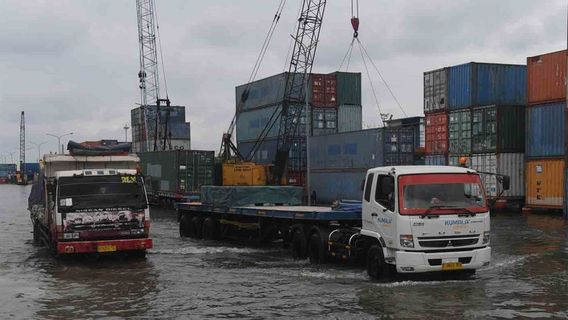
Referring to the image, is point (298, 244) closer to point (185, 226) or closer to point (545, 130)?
point (185, 226)

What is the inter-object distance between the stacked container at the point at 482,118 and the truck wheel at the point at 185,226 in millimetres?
18425

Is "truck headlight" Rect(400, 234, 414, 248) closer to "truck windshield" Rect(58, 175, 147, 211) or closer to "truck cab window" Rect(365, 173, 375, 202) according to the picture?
"truck cab window" Rect(365, 173, 375, 202)

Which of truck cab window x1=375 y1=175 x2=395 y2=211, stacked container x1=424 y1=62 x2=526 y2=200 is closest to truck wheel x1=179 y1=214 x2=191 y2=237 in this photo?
truck cab window x1=375 y1=175 x2=395 y2=211

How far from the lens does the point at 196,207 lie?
22.6m

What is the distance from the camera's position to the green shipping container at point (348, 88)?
48.1 meters

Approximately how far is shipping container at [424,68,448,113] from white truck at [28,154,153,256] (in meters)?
25.8

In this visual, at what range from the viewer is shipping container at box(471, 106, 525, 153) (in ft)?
117

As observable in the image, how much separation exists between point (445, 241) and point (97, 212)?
27.3 ft

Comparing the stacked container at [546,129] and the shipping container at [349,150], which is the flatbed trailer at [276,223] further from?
the stacked container at [546,129]

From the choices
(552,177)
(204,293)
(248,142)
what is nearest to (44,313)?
(204,293)

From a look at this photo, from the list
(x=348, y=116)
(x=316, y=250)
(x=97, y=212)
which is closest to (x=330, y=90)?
(x=348, y=116)

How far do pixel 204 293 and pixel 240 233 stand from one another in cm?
865

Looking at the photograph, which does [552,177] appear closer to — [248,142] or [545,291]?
[545,291]

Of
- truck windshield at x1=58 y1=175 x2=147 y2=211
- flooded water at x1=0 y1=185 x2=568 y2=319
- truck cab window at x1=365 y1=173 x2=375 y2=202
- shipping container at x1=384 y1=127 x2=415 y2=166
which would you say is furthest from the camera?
shipping container at x1=384 y1=127 x2=415 y2=166
